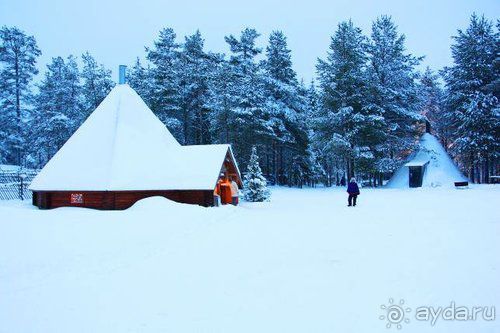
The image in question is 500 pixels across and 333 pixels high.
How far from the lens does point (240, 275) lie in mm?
7176

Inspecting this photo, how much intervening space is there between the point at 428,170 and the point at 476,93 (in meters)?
11.1

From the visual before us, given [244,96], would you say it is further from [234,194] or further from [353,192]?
[353,192]

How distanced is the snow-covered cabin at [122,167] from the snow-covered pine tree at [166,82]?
1818 centimetres

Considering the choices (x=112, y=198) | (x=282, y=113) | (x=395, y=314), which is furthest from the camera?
(x=282, y=113)

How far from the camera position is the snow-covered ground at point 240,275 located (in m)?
5.11

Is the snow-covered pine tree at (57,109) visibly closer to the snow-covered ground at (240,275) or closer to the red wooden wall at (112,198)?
the red wooden wall at (112,198)

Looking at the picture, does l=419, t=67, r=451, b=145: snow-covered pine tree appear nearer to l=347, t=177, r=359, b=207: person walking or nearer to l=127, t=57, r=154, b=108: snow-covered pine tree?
l=347, t=177, r=359, b=207: person walking

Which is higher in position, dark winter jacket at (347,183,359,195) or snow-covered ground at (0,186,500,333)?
dark winter jacket at (347,183,359,195)

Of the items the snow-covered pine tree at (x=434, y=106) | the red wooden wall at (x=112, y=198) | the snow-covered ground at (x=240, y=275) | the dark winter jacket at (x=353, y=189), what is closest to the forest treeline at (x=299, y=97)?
the snow-covered pine tree at (x=434, y=106)

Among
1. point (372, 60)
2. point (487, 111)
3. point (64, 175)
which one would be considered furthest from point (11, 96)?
point (487, 111)

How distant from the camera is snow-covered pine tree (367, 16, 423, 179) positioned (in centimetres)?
3531

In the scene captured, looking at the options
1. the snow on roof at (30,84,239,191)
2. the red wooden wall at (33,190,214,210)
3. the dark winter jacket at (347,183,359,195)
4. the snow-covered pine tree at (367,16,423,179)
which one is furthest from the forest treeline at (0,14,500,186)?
the red wooden wall at (33,190,214,210)

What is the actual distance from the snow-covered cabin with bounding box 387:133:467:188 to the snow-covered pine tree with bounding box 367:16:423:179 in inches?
50.8

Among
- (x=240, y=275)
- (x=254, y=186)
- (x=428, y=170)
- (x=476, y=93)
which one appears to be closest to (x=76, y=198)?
(x=254, y=186)
